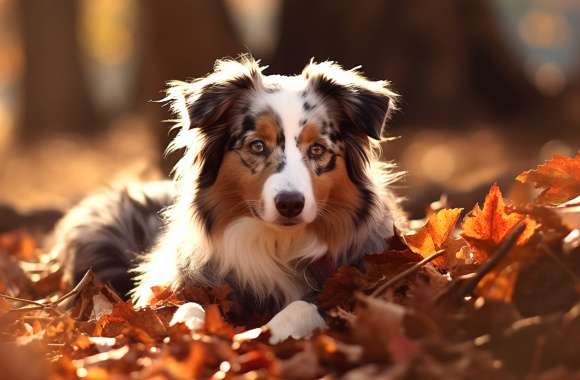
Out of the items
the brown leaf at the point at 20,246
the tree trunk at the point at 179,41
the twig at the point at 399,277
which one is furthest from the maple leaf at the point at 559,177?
the tree trunk at the point at 179,41

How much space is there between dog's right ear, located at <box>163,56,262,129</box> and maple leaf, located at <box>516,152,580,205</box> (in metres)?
1.56

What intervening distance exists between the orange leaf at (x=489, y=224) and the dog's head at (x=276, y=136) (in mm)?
907

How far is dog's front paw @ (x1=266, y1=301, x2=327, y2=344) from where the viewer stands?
3.73 metres

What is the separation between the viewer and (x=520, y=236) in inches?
127

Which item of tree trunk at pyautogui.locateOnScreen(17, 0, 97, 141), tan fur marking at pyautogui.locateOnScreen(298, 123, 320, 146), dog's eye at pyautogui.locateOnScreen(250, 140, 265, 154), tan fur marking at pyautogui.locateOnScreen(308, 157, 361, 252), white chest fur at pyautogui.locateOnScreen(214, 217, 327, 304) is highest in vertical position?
tan fur marking at pyautogui.locateOnScreen(298, 123, 320, 146)

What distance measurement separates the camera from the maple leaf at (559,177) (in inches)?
148

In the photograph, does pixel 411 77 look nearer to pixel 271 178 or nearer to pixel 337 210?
pixel 337 210

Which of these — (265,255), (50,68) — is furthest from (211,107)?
(50,68)

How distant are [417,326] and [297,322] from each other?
1.00m

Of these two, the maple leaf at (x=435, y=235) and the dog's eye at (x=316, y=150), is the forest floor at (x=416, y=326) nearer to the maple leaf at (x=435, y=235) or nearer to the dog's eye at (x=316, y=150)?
the maple leaf at (x=435, y=235)

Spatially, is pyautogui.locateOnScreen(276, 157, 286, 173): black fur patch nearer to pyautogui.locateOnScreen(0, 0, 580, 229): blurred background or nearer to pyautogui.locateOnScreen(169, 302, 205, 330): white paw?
pyautogui.locateOnScreen(169, 302, 205, 330): white paw

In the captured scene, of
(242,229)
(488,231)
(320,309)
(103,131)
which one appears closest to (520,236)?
(488,231)

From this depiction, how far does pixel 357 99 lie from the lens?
15.4ft

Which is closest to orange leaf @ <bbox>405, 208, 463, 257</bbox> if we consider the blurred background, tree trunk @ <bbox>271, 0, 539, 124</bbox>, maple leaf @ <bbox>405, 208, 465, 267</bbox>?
maple leaf @ <bbox>405, 208, 465, 267</bbox>
